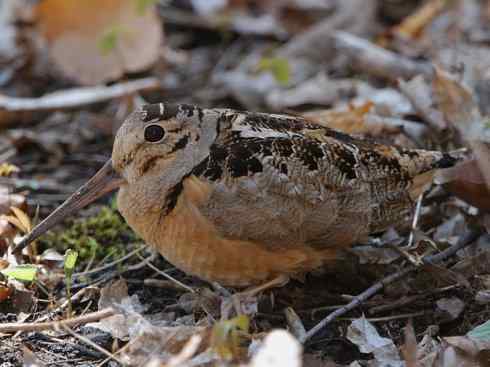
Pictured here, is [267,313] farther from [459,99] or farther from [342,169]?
[459,99]

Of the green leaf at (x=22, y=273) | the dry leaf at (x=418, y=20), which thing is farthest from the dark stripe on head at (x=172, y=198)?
the dry leaf at (x=418, y=20)

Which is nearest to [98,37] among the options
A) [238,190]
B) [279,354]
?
[238,190]

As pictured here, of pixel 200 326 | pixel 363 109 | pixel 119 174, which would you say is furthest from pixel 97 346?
pixel 363 109

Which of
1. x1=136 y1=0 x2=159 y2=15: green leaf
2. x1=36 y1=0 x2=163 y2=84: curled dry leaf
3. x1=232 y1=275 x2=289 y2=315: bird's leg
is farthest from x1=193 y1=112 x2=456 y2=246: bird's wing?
x1=36 y1=0 x2=163 y2=84: curled dry leaf

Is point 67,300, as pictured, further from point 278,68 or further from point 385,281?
point 278,68

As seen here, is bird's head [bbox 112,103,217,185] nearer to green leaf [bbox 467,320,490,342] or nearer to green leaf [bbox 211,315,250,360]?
green leaf [bbox 211,315,250,360]
